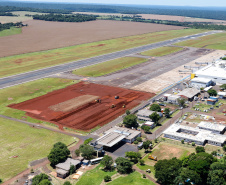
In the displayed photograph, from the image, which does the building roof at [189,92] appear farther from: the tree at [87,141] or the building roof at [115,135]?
the tree at [87,141]

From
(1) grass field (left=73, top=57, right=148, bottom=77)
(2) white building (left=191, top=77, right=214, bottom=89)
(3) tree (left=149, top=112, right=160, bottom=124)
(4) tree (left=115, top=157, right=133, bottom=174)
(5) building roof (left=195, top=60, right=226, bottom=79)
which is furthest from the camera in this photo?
(1) grass field (left=73, top=57, right=148, bottom=77)

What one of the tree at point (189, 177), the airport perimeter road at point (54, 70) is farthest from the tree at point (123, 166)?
the airport perimeter road at point (54, 70)

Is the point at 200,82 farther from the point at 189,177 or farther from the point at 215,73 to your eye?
the point at 189,177

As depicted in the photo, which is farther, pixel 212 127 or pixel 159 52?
pixel 159 52

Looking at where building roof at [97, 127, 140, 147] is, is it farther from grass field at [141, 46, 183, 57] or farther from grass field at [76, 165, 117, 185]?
grass field at [141, 46, 183, 57]

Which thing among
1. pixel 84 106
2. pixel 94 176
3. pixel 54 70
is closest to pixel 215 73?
pixel 84 106

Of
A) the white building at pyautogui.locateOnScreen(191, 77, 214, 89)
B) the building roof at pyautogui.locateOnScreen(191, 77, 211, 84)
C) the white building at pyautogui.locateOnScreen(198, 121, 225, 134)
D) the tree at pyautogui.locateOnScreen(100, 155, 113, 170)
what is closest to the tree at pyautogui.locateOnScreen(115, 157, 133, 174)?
the tree at pyautogui.locateOnScreen(100, 155, 113, 170)
